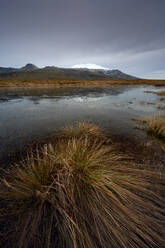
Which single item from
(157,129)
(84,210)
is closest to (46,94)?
(157,129)

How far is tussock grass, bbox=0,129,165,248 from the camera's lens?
39.8 inches

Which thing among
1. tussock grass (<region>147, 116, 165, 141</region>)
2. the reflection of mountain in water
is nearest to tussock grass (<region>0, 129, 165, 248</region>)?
tussock grass (<region>147, 116, 165, 141</region>)

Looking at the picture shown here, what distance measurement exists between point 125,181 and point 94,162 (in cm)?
55

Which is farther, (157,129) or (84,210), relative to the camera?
A: (157,129)

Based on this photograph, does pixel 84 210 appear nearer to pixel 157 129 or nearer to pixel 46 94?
pixel 157 129

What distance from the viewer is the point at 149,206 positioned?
4.25 ft

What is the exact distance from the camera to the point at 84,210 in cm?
121

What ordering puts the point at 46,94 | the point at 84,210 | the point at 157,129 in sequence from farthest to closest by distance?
1. the point at 46,94
2. the point at 157,129
3. the point at 84,210

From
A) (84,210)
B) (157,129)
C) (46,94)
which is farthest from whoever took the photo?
(46,94)

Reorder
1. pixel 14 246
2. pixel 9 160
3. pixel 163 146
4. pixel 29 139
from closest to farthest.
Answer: pixel 14 246 < pixel 9 160 < pixel 163 146 < pixel 29 139

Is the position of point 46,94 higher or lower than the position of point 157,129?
higher

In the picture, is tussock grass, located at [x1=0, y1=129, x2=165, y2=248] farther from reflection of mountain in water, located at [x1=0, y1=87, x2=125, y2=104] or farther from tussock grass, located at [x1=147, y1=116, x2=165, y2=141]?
reflection of mountain in water, located at [x1=0, y1=87, x2=125, y2=104]

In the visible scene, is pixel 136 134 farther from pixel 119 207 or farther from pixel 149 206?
pixel 119 207

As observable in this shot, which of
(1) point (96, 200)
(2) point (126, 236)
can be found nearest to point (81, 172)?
(1) point (96, 200)
